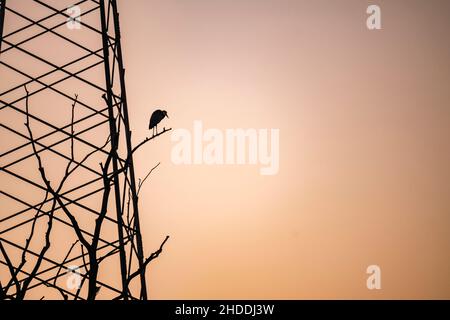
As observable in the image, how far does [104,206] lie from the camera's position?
1000 millimetres

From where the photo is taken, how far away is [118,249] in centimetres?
214

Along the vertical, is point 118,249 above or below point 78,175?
below
